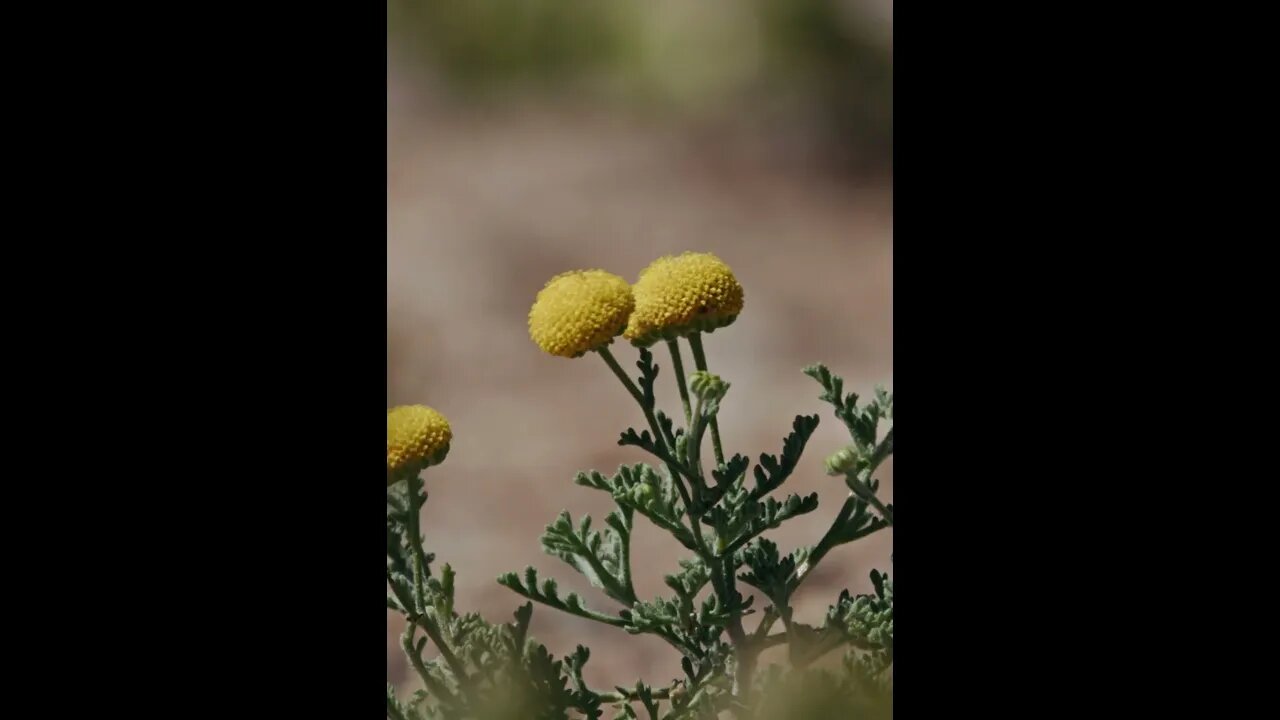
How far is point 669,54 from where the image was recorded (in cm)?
179

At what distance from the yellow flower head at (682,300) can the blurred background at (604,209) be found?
67 millimetres

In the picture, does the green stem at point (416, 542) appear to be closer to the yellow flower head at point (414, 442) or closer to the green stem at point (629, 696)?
the yellow flower head at point (414, 442)

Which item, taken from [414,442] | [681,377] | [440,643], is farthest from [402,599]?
[681,377]

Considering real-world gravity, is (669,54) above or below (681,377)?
above

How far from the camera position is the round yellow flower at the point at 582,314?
1.69 m

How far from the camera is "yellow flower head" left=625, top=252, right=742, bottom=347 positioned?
1705 millimetres

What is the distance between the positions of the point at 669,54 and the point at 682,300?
295 millimetres

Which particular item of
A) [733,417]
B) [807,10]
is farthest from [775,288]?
[807,10]

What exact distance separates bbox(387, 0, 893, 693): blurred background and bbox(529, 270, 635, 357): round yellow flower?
0.08 meters

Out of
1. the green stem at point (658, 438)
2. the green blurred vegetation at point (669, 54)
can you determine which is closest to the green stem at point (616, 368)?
the green stem at point (658, 438)

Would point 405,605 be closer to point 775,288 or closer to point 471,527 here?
point 471,527

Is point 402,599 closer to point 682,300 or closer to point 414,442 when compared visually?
point 414,442

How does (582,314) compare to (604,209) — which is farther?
(604,209)

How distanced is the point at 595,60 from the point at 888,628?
732 millimetres
